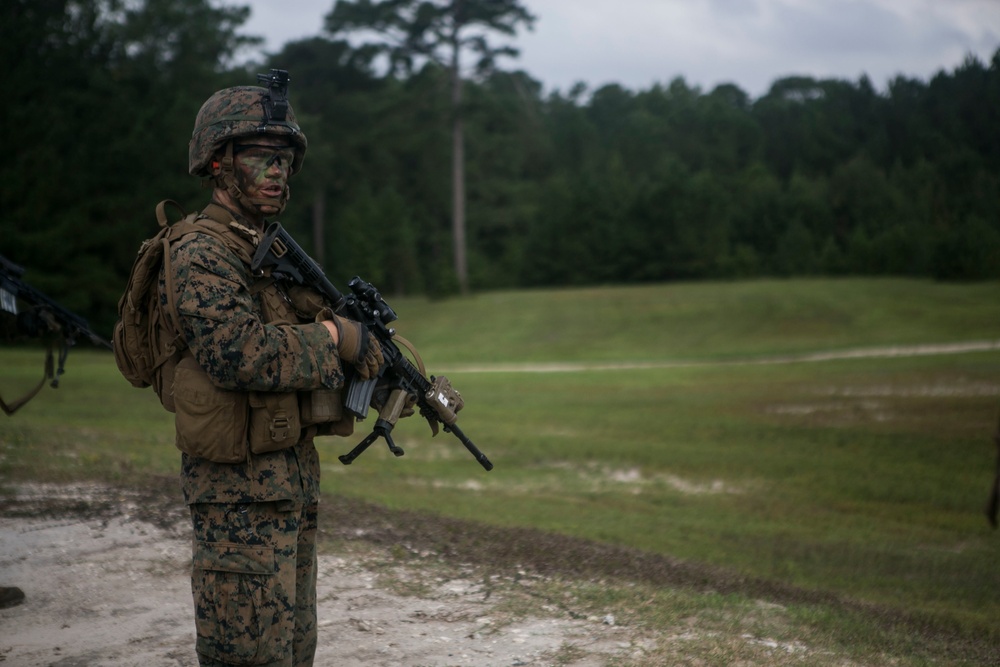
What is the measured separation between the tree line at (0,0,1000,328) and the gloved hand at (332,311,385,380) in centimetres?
2356

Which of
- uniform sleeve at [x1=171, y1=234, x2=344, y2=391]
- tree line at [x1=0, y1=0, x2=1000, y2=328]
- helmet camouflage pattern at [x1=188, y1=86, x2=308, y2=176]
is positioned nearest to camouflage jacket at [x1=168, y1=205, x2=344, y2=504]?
uniform sleeve at [x1=171, y1=234, x2=344, y2=391]

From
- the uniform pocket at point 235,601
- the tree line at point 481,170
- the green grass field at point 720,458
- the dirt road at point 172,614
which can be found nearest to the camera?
the uniform pocket at point 235,601

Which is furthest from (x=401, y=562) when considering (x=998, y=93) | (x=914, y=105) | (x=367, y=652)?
(x=914, y=105)

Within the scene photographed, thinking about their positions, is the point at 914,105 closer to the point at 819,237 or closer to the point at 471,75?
the point at 819,237

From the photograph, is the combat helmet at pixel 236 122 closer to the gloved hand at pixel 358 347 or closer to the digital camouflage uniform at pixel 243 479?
the digital camouflage uniform at pixel 243 479

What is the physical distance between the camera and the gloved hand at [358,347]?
370 centimetres

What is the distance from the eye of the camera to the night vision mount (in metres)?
3.72

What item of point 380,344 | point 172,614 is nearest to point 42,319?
point 172,614

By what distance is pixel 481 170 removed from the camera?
72562mm

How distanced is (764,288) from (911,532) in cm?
2939

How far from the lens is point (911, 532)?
1077 centimetres

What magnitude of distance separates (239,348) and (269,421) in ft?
1.04

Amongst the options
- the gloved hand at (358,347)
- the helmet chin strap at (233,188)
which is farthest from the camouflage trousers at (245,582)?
the helmet chin strap at (233,188)

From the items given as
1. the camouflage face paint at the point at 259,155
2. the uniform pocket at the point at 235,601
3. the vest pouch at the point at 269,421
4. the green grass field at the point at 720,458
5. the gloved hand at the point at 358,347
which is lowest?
the green grass field at the point at 720,458
